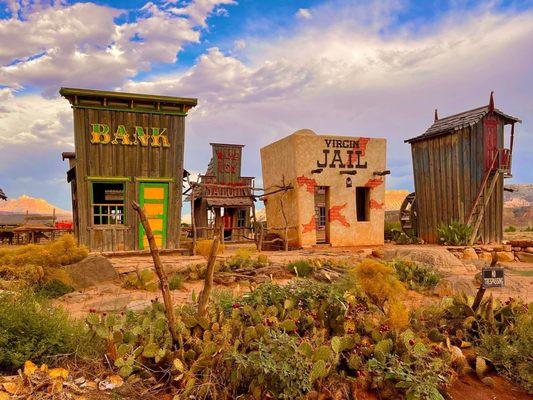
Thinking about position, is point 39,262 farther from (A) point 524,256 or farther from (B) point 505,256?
(A) point 524,256

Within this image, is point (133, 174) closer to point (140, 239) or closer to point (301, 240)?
point (140, 239)

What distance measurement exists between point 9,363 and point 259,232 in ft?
41.9

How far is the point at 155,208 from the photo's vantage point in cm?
1416

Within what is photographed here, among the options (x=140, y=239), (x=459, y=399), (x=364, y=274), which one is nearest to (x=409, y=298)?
(x=364, y=274)

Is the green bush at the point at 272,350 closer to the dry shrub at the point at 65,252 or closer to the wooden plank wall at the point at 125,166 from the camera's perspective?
the dry shrub at the point at 65,252

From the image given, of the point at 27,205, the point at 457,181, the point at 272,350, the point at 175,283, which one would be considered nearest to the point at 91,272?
the point at 175,283

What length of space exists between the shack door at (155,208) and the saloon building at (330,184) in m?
4.28

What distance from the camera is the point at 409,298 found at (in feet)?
28.7

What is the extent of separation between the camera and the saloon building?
57.0 feet

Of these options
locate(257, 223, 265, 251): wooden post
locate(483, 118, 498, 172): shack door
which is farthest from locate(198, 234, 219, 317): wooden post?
locate(483, 118, 498, 172): shack door

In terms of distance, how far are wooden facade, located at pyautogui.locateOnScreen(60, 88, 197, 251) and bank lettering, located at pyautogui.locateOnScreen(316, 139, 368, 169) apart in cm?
588

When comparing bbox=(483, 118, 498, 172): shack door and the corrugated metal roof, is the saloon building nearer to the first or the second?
the corrugated metal roof

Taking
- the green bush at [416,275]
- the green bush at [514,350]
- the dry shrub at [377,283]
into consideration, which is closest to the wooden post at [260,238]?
the green bush at [416,275]

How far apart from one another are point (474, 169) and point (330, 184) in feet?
18.3
